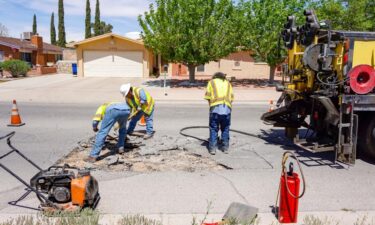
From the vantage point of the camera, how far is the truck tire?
623cm

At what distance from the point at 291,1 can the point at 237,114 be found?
13.0 meters

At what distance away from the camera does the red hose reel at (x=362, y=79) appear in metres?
5.75

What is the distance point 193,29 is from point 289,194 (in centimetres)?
1733

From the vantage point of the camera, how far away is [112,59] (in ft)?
98.4

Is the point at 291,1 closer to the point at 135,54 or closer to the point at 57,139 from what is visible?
the point at 135,54

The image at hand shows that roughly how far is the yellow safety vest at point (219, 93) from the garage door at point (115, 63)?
2373 centimetres

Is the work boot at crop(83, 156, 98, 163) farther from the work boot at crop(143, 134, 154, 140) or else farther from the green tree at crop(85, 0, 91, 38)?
the green tree at crop(85, 0, 91, 38)

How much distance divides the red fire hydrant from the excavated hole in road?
208cm

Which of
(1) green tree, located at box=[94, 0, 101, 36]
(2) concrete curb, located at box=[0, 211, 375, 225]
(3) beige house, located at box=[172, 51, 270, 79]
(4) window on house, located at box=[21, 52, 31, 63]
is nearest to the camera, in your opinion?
(2) concrete curb, located at box=[0, 211, 375, 225]

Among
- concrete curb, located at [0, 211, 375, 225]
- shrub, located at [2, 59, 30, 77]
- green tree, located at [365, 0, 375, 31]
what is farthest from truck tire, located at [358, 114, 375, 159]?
shrub, located at [2, 59, 30, 77]

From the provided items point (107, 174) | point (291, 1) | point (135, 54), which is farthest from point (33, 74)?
point (107, 174)

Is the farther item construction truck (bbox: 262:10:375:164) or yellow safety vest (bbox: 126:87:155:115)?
yellow safety vest (bbox: 126:87:155:115)

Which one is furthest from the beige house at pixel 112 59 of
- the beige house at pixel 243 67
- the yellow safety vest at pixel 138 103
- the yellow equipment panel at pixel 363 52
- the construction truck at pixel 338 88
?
the yellow equipment panel at pixel 363 52

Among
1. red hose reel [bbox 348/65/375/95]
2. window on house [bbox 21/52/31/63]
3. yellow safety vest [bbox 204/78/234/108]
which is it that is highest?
window on house [bbox 21/52/31/63]
